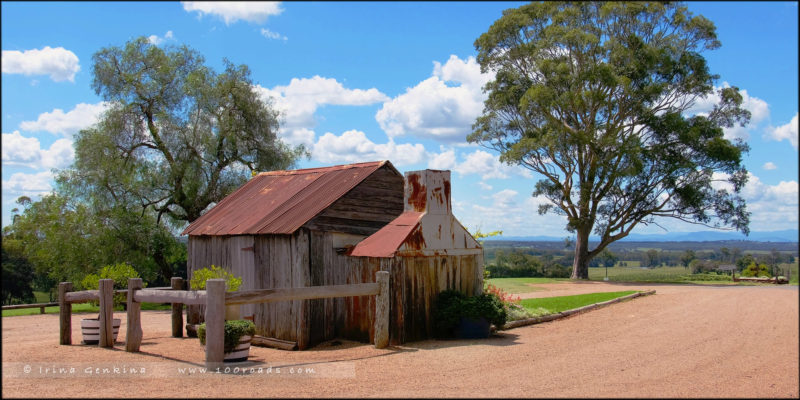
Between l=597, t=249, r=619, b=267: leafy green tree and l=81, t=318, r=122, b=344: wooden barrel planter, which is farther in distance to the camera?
l=597, t=249, r=619, b=267: leafy green tree

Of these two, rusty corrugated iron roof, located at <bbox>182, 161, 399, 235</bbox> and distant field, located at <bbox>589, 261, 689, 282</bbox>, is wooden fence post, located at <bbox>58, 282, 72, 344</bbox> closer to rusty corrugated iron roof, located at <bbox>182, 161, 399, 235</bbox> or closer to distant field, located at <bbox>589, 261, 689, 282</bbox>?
rusty corrugated iron roof, located at <bbox>182, 161, 399, 235</bbox>

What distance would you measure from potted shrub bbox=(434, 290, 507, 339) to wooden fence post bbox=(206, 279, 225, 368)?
16.6 ft

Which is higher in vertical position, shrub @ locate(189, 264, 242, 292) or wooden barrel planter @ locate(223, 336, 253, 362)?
shrub @ locate(189, 264, 242, 292)

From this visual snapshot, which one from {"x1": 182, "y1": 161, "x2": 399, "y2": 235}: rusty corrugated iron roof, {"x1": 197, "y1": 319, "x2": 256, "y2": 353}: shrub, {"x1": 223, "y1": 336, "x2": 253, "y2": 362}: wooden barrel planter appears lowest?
{"x1": 223, "y1": 336, "x2": 253, "y2": 362}: wooden barrel planter

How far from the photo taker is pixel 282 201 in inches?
631

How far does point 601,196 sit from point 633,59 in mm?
7570

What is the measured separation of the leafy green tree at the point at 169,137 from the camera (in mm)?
29250

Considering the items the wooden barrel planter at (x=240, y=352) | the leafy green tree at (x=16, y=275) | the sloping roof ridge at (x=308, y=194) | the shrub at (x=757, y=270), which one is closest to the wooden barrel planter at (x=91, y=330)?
the sloping roof ridge at (x=308, y=194)

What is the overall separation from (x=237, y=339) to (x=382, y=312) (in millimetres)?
3086

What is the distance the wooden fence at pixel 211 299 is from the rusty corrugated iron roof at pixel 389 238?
81cm

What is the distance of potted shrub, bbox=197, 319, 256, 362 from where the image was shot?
34.4ft

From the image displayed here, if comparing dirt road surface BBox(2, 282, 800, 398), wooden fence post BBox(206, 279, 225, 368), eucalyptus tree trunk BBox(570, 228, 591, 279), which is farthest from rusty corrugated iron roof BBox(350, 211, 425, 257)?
eucalyptus tree trunk BBox(570, 228, 591, 279)

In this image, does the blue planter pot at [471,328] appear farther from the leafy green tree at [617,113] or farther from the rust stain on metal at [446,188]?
the leafy green tree at [617,113]

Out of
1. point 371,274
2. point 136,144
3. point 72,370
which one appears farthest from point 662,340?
point 136,144
